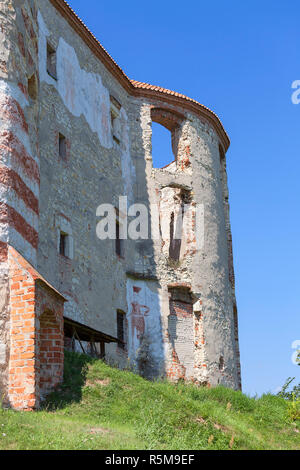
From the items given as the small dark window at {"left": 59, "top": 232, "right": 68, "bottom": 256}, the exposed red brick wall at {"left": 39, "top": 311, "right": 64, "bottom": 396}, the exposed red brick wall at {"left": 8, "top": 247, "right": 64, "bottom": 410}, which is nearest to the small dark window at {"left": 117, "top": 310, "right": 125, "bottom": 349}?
the small dark window at {"left": 59, "top": 232, "right": 68, "bottom": 256}

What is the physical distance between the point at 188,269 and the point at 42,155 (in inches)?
296

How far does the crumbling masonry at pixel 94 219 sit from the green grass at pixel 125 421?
0.78 metres

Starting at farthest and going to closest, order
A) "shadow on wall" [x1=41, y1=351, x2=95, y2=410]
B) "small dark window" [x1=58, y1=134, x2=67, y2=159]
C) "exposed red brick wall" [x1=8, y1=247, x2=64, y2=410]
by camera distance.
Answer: "small dark window" [x1=58, y1=134, x2=67, y2=159]
"shadow on wall" [x1=41, y1=351, x2=95, y2=410]
"exposed red brick wall" [x1=8, y1=247, x2=64, y2=410]

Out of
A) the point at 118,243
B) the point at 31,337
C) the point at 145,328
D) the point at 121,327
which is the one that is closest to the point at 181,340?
the point at 145,328

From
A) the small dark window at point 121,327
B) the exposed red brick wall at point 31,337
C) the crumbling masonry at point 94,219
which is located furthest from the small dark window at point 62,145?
the exposed red brick wall at point 31,337

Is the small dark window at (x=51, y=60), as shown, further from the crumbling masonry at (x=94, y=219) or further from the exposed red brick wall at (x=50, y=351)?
the exposed red brick wall at (x=50, y=351)

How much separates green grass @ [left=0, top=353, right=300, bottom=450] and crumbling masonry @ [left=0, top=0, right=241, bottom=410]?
2.54 feet

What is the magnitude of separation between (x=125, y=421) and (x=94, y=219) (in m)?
9.48

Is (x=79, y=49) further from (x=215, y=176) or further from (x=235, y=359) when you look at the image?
(x=235, y=359)

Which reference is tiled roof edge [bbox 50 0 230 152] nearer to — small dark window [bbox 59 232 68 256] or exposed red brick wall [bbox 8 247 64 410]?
small dark window [bbox 59 232 68 256]

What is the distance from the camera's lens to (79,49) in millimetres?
20266

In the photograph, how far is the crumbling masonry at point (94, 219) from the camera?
37.9 feet

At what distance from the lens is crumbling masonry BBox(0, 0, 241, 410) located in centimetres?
1156
